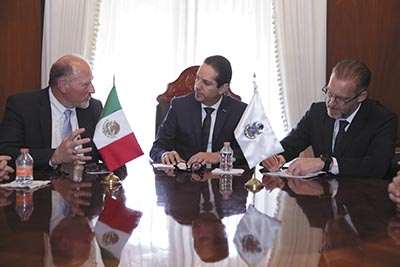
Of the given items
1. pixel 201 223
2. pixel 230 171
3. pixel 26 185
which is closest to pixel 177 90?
pixel 230 171

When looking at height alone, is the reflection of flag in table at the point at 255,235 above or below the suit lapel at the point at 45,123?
below

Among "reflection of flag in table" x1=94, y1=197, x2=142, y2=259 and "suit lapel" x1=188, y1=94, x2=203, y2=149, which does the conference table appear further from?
"suit lapel" x1=188, y1=94, x2=203, y2=149

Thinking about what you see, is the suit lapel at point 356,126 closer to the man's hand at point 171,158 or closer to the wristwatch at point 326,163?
the wristwatch at point 326,163

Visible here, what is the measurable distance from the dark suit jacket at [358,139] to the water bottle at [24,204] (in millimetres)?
1728

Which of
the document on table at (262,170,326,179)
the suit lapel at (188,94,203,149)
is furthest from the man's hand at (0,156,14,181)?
the suit lapel at (188,94,203,149)

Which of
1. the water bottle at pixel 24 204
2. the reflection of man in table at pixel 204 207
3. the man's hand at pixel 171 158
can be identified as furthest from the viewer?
the man's hand at pixel 171 158

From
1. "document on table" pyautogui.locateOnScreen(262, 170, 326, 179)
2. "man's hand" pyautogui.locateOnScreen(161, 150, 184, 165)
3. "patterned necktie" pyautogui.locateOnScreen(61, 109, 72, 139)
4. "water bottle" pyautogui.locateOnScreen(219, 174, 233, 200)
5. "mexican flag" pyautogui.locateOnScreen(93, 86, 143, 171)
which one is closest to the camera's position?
"water bottle" pyautogui.locateOnScreen(219, 174, 233, 200)

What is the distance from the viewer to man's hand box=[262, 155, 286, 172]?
10.2 feet

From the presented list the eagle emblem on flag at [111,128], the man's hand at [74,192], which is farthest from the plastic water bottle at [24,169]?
the eagle emblem on flag at [111,128]

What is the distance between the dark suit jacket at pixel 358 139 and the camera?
3.05 m

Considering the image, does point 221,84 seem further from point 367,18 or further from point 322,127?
point 367,18

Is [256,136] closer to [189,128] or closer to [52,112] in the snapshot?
[189,128]

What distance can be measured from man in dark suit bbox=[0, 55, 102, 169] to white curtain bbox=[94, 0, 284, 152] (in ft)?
5.14

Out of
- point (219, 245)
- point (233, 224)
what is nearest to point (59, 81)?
point (233, 224)
